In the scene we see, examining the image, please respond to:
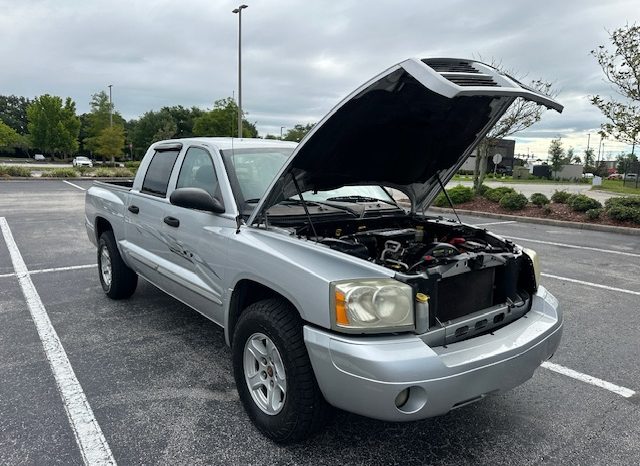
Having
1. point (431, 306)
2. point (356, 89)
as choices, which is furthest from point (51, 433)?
point (356, 89)

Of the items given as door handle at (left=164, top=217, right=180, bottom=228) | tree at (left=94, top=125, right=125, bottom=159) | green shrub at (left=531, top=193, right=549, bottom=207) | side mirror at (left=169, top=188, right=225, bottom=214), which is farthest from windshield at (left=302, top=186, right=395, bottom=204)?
tree at (left=94, top=125, right=125, bottom=159)

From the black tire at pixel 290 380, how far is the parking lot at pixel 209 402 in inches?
5.6

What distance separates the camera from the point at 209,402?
10.2 feet

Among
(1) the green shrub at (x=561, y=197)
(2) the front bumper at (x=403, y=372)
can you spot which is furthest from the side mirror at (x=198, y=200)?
(1) the green shrub at (x=561, y=197)

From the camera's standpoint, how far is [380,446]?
8.88ft

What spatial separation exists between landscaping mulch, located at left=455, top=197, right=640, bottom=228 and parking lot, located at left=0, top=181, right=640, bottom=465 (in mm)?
7790

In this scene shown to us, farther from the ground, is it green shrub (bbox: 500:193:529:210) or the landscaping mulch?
green shrub (bbox: 500:193:529:210)

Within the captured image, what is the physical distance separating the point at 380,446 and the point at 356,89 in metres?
2.00

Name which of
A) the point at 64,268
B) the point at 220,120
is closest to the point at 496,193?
the point at 64,268

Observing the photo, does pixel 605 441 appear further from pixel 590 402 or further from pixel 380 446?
pixel 380 446

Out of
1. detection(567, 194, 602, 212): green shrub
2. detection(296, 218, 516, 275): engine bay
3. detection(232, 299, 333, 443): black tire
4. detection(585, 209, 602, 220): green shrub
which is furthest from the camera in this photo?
detection(567, 194, 602, 212): green shrub

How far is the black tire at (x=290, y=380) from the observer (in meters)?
2.42

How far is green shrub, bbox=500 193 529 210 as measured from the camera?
14.3 metres

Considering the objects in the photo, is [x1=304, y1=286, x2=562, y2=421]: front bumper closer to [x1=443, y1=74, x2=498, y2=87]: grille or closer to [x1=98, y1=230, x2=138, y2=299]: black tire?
[x1=443, y1=74, x2=498, y2=87]: grille
